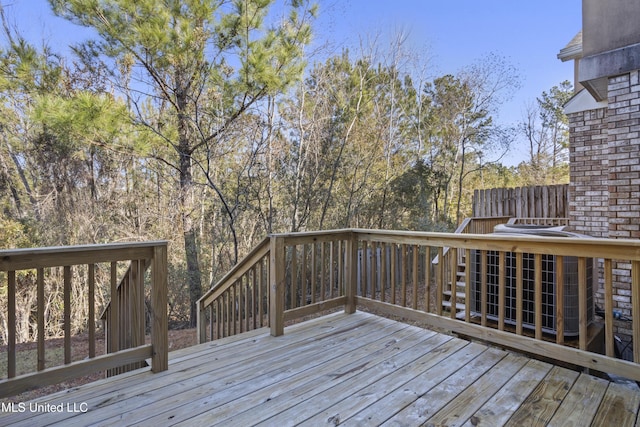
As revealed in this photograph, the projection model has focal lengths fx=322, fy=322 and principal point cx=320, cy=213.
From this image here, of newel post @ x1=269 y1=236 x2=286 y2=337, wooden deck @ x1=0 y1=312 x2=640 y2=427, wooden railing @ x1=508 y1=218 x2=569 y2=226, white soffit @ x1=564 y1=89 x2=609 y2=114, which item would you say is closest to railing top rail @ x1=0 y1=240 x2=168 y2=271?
wooden deck @ x1=0 y1=312 x2=640 y2=427

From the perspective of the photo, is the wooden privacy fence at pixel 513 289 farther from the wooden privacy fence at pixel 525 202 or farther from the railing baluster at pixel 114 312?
the wooden privacy fence at pixel 525 202

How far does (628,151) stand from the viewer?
3.33 meters

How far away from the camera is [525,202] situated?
7117mm

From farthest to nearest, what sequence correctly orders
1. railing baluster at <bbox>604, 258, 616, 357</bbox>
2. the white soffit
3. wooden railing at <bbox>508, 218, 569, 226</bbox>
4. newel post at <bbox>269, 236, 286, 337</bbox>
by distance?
wooden railing at <bbox>508, 218, 569, 226</bbox>
the white soffit
newel post at <bbox>269, 236, 286, 337</bbox>
railing baluster at <bbox>604, 258, 616, 357</bbox>

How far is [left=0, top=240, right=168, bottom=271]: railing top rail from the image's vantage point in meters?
1.78

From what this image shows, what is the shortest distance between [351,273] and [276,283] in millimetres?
954

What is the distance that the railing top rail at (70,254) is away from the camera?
70.1 inches

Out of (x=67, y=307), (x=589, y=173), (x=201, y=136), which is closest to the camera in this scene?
(x=67, y=307)

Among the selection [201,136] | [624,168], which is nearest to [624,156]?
[624,168]

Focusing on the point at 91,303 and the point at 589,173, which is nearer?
the point at 91,303

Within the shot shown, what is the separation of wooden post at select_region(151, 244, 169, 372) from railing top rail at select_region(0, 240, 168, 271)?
73 mm

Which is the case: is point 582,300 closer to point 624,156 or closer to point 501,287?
point 501,287

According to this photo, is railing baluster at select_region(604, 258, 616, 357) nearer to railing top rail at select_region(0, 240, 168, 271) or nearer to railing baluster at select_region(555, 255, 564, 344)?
railing baluster at select_region(555, 255, 564, 344)

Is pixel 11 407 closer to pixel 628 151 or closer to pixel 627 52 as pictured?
pixel 628 151
